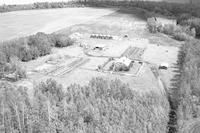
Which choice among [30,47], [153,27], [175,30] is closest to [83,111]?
[30,47]

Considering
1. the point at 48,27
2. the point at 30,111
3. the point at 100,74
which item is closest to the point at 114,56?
the point at 100,74

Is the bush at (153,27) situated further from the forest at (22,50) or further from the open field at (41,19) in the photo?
the open field at (41,19)

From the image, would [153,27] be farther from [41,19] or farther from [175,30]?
[41,19]

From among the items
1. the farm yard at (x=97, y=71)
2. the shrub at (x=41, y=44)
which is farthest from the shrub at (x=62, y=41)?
the shrub at (x=41, y=44)

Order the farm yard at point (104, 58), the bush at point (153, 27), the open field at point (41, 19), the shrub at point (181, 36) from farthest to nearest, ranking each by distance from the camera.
A: the open field at point (41, 19) → the bush at point (153, 27) → the shrub at point (181, 36) → the farm yard at point (104, 58)

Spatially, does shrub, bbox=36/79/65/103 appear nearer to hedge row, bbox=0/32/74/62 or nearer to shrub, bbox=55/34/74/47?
hedge row, bbox=0/32/74/62

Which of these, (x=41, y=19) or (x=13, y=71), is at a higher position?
(x=41, y=19)

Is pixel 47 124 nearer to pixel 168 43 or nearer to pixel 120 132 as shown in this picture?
pixel 120 132

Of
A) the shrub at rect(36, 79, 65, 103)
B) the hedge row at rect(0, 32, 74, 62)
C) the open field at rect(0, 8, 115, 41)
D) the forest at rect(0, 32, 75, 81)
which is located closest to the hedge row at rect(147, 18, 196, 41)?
the forest at rect(0, 32, 75, 81)
